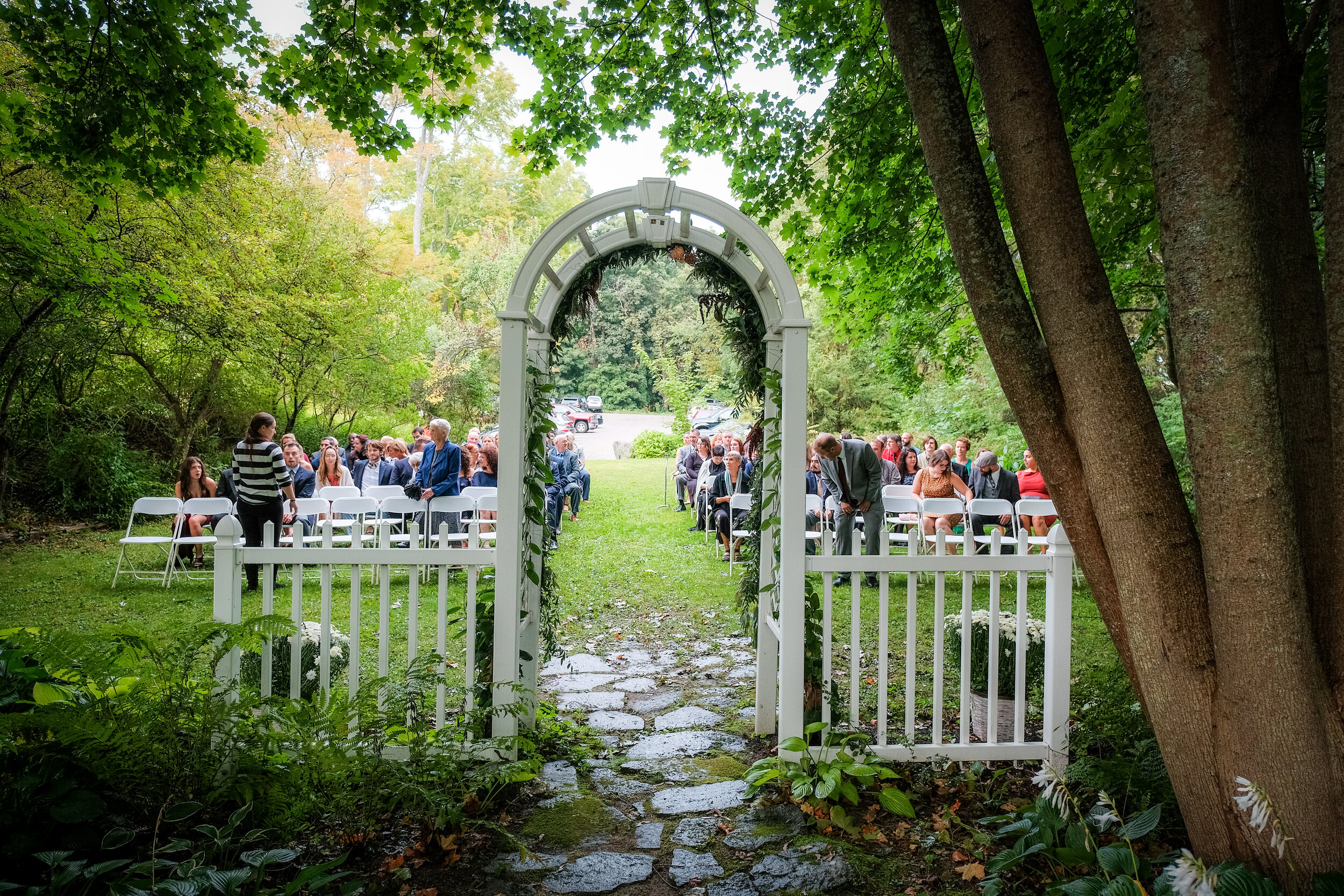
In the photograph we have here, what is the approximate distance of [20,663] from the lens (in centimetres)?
317

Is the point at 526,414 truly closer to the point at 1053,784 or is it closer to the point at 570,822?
the point at 570,822

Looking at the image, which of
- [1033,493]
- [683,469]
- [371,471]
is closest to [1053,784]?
[1033,493]

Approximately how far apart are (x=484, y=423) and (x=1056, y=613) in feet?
80.4

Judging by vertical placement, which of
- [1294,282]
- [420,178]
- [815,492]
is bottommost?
[815,492]

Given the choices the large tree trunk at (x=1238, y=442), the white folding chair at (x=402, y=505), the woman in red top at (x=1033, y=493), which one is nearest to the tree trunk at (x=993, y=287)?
the large tree trunk at (x=1238, y=442)

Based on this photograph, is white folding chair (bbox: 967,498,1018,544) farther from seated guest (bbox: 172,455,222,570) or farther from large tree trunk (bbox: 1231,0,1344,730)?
seated guest (bbox: 172,455,222,570)

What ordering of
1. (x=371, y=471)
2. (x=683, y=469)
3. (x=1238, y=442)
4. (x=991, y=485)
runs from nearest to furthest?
(x=1238, y=442) < (x=991, y=485) < (x=371, y=471) < (x=683, y=469)

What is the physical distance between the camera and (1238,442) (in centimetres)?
205

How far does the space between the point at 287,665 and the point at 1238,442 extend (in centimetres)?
414

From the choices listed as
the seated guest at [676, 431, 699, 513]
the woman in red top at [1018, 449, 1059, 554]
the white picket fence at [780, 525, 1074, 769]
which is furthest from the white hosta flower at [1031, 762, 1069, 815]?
the seated guest at [676, 431, 699, 513]

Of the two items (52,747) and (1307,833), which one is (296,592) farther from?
(1307,833)

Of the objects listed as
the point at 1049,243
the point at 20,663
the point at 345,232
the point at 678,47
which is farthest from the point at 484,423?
the point at 1049,243

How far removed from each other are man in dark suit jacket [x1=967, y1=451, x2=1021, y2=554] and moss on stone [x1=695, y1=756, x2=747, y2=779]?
6528 mm

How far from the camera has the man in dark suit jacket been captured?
32.1ft
